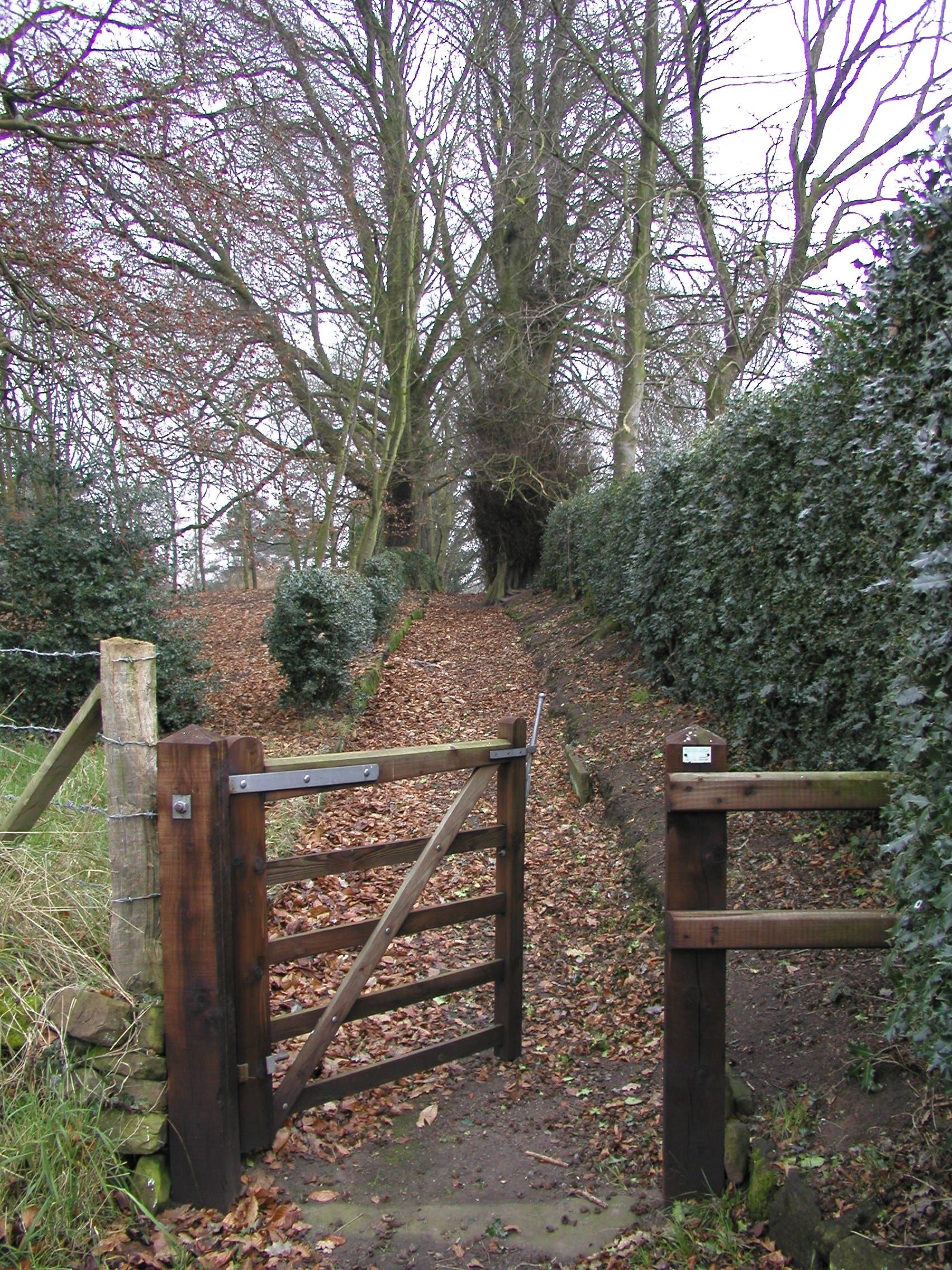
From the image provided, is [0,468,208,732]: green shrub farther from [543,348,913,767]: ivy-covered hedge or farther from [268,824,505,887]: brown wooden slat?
[268,824,505,887]: brown wooden slat

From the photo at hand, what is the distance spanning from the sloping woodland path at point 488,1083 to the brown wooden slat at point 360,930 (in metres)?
0.77

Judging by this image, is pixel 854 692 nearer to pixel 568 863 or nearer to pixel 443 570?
pixel 568 863

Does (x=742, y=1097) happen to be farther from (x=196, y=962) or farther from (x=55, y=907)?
(x=55, y=907)

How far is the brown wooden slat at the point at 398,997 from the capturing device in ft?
11.2

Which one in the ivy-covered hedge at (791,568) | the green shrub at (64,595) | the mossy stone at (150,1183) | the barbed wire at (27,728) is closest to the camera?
the mossy stone at (150,1183)

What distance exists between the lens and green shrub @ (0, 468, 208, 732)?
840 centimetres

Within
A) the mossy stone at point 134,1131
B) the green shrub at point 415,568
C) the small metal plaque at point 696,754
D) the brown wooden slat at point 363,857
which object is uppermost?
the green shrub at point 415,568

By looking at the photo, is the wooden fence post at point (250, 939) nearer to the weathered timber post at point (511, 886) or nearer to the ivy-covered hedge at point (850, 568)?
the weathered timber post at point (511, 886)

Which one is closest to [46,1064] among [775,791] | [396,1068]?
[396,1068]

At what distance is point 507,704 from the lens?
11.9 meters

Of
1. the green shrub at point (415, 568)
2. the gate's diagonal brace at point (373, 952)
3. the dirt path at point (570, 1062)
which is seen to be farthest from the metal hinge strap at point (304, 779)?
the green shrub at point (415, 568)

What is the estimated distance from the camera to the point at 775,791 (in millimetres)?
3027

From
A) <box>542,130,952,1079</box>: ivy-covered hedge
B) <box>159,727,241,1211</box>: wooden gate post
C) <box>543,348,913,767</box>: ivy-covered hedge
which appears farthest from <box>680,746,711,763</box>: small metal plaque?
<box>159,727,241,1211</box>: wooden gate post

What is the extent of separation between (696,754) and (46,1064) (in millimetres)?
2432
